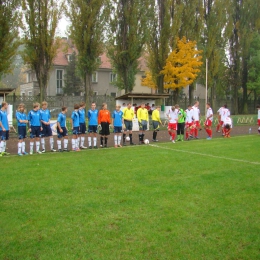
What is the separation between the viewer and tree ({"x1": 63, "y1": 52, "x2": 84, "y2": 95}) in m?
46.6

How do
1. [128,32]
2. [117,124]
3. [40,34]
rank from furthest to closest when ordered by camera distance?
1. [128,32]
2. [40,34]
3. [117,124]

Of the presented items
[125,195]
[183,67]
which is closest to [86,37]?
[183,67]

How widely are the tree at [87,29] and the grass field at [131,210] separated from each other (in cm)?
2072

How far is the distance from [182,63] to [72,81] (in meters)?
19.0

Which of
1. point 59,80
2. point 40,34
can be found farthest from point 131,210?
point 59,80

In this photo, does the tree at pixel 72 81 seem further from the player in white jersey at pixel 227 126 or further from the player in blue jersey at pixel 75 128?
the player in blue jersey at pixel 75 128

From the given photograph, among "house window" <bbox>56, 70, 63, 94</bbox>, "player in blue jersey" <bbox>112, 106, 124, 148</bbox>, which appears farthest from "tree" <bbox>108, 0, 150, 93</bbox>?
"house window" <bbox>56, 70, 63, 94</bbox>

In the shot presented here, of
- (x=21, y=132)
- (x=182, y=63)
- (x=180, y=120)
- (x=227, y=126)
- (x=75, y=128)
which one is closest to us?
(x=21, y=132)

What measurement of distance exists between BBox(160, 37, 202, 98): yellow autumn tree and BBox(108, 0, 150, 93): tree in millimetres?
4143

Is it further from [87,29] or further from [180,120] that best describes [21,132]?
[87,29]

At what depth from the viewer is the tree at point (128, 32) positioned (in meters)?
30.5

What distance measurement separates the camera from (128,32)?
30.8 meters

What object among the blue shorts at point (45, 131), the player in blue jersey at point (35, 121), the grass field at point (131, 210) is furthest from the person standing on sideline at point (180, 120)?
the player in blue jersey at point (35, 121)

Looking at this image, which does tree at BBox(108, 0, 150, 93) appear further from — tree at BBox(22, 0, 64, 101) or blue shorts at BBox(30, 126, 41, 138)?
blue shorts at BBox(30, 126, 41, 138)
